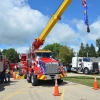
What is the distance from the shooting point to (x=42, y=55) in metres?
19.8

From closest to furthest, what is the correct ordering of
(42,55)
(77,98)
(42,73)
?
(77,98) < (42,73) < (42,55)

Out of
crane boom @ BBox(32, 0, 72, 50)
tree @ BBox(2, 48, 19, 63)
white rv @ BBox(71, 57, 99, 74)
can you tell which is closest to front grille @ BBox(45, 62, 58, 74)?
crane boom @ BBox(32, 0, 72, 50)

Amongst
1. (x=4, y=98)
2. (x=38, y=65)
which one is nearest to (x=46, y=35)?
(x=38, y=65)

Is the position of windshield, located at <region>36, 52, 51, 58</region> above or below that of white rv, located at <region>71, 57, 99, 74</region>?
above

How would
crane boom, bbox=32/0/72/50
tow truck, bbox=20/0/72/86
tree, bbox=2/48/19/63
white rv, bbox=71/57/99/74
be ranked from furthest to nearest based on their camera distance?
1. tree, bbox=2/48/19/63
2. white rv, bbox=71/57/99/74
3. crane boom, bbox=32/0/72/50
4. tow truck, bbox=20/0/72/86

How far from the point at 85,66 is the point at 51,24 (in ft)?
52.3

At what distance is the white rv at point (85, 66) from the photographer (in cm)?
3651

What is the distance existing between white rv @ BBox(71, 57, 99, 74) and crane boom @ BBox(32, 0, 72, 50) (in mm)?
14316

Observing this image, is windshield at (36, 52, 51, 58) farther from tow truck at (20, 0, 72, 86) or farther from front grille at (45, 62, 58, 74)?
front grille at (45, 62, 58, 74)

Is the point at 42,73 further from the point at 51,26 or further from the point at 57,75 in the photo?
the point at 51,26

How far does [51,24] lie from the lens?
2364 centimetres

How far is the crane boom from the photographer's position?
22.4 meters

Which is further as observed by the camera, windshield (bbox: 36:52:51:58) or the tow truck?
windshield (bbox: 36:52:51:58)

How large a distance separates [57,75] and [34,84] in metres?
1.93
